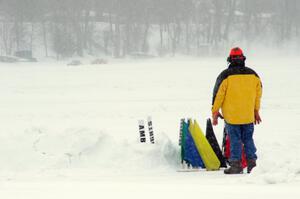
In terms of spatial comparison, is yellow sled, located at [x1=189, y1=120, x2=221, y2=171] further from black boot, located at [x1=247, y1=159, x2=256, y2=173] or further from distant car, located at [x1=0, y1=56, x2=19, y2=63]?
distant car, located at [x1=0, y1=56, x2=19, y2=63]

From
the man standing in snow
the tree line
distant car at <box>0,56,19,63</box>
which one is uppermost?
the man standing in snow

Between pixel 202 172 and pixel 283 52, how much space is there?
58917mm

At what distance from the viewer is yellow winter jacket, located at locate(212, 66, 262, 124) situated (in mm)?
6586

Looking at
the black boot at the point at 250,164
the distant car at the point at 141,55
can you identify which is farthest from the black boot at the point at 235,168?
the distant car at the point at 141,55

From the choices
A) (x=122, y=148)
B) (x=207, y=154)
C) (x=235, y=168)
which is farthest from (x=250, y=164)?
(x=122, y=148)

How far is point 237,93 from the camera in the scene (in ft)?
21.7

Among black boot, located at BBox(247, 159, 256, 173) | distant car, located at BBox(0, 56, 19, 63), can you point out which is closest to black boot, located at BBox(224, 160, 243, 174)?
black boot, located at BBox(247, 159, 256, 173)

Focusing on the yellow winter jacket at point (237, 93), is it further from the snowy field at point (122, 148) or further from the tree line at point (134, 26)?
the tree line at point (134, 26)

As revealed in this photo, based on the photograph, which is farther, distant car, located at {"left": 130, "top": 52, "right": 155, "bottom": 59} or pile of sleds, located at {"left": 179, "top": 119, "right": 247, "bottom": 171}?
distant car, located at {"left": 130, "top": 52, "right": 155, "bottom": 59}

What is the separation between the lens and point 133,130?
1152 cm

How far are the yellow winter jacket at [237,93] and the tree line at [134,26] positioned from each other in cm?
5370

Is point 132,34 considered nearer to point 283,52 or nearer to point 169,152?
point 283,52

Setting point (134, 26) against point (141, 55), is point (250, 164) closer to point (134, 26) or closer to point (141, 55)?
point (141, 55)

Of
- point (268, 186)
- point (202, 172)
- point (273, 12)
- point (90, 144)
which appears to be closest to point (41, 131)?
point (90, 144)
